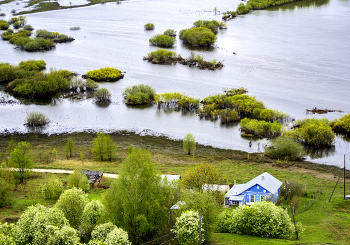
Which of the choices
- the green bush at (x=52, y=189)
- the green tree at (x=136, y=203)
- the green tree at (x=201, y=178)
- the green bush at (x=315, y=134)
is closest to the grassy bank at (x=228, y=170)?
the green bush at (x=52, y=189)

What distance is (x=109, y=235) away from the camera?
2998 centimetres

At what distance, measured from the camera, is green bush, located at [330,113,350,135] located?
72.2 meters

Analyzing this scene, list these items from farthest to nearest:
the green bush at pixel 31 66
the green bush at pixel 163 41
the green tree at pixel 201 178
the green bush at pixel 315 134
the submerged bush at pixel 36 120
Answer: the green bush at pixel 163 41 → the green bush at pixel 31 66 → the submerged bush at pixel 36 120 → the green bush at pixel 315 134 → the green tree at pixel 201 178

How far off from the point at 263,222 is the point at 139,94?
59.2 metres

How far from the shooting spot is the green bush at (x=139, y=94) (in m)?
89.4

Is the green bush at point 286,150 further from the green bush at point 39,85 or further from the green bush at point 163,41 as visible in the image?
the green bush at point 163,41

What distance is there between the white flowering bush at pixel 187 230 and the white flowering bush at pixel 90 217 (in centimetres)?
648

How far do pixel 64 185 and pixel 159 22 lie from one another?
448 feet

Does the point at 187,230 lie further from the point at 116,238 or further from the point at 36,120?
the point at 36,120

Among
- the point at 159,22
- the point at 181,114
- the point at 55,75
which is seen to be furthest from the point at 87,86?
the point at 159,22

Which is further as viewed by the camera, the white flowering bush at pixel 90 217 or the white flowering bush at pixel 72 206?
the white flowering bush at pixel 72 206

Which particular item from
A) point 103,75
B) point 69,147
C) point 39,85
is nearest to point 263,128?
point 69,147

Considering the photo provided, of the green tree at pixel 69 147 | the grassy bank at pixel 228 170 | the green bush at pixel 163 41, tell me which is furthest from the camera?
the green bush at pixel 163 41

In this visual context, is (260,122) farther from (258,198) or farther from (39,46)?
(39,46)
